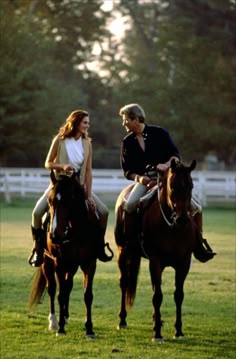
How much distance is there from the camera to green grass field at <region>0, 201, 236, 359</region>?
9.89 metres

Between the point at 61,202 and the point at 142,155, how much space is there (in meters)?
1.31

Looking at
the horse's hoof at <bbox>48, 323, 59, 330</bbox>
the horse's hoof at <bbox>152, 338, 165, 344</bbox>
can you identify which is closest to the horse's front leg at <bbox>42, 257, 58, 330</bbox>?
Result: the horse's hoof at <bbox>48, 323, 59, 330</bbox>

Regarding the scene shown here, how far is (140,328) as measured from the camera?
11.3m

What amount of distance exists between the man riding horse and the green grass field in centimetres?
114

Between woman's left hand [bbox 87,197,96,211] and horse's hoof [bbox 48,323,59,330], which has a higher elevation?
woman's left hand [bbox 87,197,96,211]

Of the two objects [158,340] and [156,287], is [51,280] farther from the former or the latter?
[158,340]

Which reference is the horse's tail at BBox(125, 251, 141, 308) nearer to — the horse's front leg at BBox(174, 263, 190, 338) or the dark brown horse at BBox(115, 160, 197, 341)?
the dark brown horse at BBox(115, 160, 197, 341)

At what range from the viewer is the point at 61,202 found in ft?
34.3

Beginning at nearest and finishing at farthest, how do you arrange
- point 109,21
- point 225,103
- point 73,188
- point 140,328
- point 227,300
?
point 73,188
point 140,328
point 227,300
point 225,103
point 109,21

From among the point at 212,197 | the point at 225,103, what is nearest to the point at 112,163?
the point at 225,103

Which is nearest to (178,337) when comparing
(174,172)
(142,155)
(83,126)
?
(174,172)

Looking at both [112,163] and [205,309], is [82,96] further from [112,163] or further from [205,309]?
[205,309]

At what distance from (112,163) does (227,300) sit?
146ft

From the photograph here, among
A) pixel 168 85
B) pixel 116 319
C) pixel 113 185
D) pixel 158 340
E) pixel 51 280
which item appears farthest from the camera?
pixel 168 85
